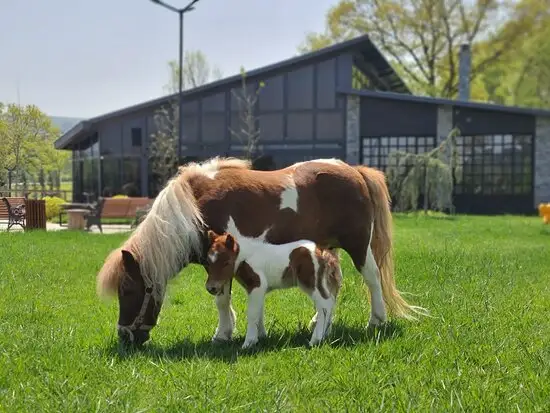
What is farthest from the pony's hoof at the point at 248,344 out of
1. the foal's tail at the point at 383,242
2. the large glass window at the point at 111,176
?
the large glass window at the point at 111,176

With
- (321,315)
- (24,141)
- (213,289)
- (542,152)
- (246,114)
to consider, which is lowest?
(321,315)

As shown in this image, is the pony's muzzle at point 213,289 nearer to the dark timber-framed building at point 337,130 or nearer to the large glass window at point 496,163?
the dark timber-framed building at point 337,130

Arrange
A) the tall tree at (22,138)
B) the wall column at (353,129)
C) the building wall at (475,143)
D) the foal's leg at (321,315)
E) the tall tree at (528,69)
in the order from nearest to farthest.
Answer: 1. the foal's leg at (321,315)
2. the tall tree at (22,138)
3. the building wall at (475,143)
4. the wall column at (353,129)
5. the tall tree at (528,69)

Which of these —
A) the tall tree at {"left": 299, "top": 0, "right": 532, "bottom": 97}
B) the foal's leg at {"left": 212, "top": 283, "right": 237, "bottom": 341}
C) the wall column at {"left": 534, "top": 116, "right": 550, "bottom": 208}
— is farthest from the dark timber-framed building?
the foal's leg at {"left": 212, "top": 283, "right": 237, "bottom": 341}

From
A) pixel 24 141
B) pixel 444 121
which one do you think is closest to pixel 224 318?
pixel 24 141

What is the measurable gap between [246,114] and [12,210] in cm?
1906

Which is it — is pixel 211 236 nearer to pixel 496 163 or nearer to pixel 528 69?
pixel 496 163

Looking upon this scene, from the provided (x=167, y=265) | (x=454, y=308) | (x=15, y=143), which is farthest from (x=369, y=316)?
(x=15, y=143)

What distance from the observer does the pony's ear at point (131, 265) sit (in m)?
4.16

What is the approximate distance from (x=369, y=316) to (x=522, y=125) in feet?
68.2

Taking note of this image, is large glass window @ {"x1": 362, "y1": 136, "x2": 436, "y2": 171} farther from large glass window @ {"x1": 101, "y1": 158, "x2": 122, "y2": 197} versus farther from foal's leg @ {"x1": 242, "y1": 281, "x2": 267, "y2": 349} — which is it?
foal's leg @ {"x1": 242, "y1": 281, "x2": 267, "y2": 349}

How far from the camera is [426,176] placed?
74.1 feet

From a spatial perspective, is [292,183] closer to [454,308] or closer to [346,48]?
[454,308]

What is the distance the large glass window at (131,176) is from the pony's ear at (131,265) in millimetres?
23105
